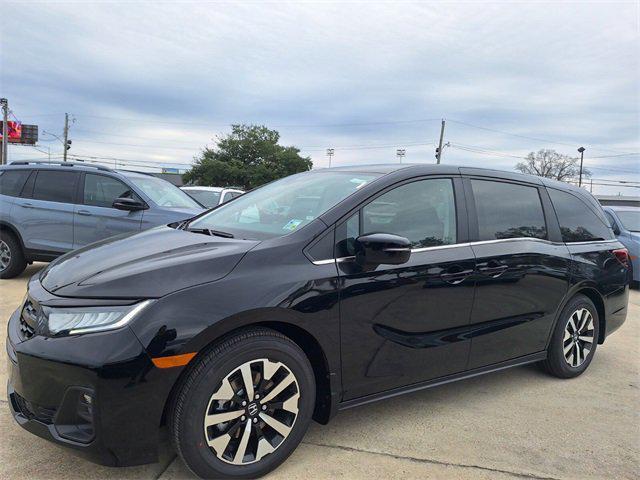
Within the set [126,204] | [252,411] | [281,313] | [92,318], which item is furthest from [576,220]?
[126,204]

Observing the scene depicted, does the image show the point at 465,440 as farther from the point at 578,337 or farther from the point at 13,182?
the point at 13,182

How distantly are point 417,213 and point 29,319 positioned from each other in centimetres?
223

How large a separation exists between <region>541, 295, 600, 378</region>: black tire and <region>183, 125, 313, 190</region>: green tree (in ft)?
155

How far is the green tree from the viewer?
51594mm

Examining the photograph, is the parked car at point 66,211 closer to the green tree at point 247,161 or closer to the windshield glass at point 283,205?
the windshield glass at point 283,205

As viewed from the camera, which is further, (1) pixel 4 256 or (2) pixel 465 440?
(1) pixel 4 256

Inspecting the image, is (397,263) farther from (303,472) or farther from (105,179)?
(105,179)

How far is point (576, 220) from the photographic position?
4.14 metres

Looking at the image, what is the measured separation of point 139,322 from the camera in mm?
2100

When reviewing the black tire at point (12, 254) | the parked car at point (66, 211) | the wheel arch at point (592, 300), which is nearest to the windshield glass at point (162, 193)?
the parked car at point (66, 211)

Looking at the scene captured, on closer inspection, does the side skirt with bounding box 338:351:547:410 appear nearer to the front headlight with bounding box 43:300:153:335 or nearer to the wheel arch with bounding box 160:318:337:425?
the wheel arch with bounding box 160:318:337:425

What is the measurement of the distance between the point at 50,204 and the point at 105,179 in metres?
0.83

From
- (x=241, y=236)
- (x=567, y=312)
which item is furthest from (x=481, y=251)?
(x=241, y=236)

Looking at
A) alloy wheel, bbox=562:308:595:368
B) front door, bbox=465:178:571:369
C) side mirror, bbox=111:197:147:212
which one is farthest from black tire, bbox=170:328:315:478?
side mirror, bbox=111:197:147:212
